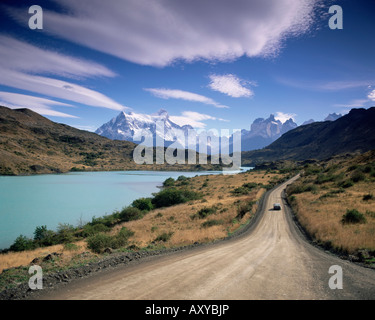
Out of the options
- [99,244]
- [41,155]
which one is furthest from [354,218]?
[41,155]

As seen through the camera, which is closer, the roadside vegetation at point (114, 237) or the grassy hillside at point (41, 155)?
the roadside vegetation at point (114, 237)

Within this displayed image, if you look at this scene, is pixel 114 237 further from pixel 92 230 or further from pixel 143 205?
pixel 143 205

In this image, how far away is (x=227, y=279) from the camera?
8.49 m

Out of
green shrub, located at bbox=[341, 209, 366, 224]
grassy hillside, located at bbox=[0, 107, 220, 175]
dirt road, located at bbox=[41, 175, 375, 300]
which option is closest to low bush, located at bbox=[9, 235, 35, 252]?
dirt road, located at bbox=[41, 175, 375, 300]

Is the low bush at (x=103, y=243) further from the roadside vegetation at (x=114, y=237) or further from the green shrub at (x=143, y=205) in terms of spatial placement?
the green shrub at (x=143, y=205)

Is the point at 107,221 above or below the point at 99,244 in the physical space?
below

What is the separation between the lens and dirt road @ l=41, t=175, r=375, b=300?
23.5 ft

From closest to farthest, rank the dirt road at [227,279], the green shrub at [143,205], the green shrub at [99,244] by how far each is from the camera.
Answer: the dirt road at [227,279], the green shrub at [99,244], the green shrub at [143,205]

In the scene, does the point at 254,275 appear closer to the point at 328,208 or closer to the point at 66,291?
the point at 66,291

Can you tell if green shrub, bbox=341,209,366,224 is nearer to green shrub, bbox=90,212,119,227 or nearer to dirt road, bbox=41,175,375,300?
dirt road, bbox=41,175,375,300

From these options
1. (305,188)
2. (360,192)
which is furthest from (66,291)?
(305,188)

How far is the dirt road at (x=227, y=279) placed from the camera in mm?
7156

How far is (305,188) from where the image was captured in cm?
4784

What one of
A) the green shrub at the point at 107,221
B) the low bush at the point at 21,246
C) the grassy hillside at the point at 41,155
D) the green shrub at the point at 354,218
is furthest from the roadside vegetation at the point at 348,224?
the grassy hillside at the point at 41,155
